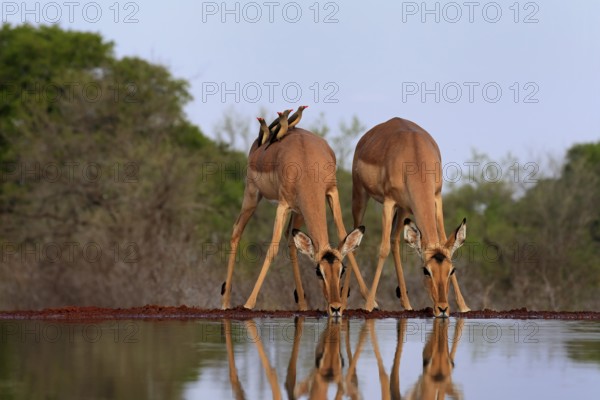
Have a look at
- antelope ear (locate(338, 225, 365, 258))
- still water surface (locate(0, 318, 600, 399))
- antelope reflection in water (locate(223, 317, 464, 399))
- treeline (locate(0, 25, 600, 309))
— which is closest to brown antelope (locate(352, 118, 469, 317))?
antelope ear (locate(338, 225, 365, 258))

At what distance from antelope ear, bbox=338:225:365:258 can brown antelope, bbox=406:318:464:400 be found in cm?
198


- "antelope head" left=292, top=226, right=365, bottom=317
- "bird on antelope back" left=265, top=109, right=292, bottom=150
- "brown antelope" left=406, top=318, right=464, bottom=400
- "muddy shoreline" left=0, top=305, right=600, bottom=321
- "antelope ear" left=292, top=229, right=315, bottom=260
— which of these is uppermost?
"bird on antelope back" left=265, top=109, right=292, bottom=150

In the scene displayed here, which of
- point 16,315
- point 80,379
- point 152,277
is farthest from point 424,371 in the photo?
point 152,277

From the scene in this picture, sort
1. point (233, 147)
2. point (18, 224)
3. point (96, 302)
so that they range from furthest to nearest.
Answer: point (233, 147)
point (18, 224)
point (96, 302)

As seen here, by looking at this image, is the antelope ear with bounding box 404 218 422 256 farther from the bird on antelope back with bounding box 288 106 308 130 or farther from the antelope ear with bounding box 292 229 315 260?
the bird on antelope back with bounding box 288 106 308 130

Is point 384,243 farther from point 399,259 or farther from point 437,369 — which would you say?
point 437,369

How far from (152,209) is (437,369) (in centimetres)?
2848

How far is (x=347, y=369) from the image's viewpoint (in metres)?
11.8

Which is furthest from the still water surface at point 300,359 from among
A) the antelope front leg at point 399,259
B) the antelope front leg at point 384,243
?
the antelope front leg at point 399,259

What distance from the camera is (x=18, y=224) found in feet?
157

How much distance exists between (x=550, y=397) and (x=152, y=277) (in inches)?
822

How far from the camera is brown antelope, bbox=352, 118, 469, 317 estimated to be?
56.7 feet

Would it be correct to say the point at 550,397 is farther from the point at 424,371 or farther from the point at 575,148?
the point at 575,148

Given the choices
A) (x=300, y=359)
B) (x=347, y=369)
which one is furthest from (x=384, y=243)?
(x=347, y=369)
